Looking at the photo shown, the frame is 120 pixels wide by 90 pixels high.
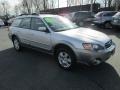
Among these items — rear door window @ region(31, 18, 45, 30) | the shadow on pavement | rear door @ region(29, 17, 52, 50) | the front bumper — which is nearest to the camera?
the shadow on pavement

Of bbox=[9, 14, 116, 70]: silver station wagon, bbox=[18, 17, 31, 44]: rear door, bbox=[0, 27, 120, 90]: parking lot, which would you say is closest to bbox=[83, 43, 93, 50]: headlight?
bbox=[9, 14, 116, 70]: silver station wagon

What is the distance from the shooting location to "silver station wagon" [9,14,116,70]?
187 inches

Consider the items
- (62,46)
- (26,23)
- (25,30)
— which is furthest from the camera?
(26,23)

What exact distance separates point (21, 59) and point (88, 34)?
2891mm

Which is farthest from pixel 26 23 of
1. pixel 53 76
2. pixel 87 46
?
pixel 87 46

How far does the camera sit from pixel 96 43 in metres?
4.78

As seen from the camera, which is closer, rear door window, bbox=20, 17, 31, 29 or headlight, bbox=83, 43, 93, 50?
headlight, bbox=83, 43, 93, 50

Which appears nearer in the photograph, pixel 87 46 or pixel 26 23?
pixel 87 46

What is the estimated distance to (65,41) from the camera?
508 centimetres

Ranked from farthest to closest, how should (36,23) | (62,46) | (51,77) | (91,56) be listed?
(36,23), (62,46), (51,77), (91,56)

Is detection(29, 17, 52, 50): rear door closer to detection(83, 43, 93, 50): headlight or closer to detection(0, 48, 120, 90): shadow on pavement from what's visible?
detection(0, 48, 120, 90): shadow on pavement

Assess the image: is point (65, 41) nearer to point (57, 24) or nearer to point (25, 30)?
point (57, 24)

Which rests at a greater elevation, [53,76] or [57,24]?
[57,24]

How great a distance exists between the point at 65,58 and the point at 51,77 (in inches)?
29.8
